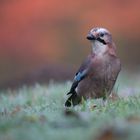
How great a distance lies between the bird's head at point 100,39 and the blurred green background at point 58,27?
1448cm

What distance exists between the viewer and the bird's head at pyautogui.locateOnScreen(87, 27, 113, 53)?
29.9 ft

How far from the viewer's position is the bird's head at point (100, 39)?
29.9 feet

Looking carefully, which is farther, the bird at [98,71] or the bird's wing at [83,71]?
the bird's wing at [83,71]

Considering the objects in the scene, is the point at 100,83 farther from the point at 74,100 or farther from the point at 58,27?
the point at 58,27

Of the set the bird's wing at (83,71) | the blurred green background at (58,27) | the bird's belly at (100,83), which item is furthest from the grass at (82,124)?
the blurred green background at (58,27)

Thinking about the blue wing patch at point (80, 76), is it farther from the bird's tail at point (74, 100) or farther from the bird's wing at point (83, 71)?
the bird's tail at point (74, 100)

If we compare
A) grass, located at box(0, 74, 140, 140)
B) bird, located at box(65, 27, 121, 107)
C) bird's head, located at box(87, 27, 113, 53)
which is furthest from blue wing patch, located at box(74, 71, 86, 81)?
grass, located at box(0, 74, 140, 140)

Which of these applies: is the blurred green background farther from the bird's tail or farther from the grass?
the grass

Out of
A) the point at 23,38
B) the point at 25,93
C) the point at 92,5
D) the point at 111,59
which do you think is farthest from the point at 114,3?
the point at 111,59

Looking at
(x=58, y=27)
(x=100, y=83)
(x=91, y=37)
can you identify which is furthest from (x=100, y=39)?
(x=58, y=27)

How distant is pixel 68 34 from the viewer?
25344 millimetres

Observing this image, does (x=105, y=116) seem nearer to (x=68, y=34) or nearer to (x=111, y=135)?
(x=111, y=135)

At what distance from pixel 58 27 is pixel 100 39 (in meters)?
16.2

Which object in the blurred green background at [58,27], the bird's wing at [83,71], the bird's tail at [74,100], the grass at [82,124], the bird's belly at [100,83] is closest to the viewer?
the grass at [82,124]
